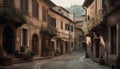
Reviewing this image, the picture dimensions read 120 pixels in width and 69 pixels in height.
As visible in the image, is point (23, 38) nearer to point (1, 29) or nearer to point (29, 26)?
point (29, 26)

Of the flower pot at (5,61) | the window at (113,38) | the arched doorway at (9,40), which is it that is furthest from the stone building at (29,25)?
the window at (113,38)

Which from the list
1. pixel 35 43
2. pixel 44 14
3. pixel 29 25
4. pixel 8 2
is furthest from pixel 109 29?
pixel 44 14

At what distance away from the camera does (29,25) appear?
97.1ft

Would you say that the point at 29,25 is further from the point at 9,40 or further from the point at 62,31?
the point at 62,31

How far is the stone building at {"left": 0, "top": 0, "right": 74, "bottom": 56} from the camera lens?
22.8 metres

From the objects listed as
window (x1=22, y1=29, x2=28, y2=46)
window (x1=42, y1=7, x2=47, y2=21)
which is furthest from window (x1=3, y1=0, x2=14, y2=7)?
window (x1=42, y1=7, x2=47, y2=21)

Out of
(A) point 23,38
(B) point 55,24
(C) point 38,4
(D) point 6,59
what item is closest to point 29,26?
(A) point 23,38

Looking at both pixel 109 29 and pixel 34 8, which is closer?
pixel 109 29

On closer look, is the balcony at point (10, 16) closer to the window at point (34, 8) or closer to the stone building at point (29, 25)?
the stone building at point (29, 25)

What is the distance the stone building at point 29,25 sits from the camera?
22.8 metres

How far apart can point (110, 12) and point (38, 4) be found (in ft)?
49.8

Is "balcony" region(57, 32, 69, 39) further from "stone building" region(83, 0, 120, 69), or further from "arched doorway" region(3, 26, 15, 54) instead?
"stone building" region(83, 0, 120, 69)

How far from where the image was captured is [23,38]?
28016mm

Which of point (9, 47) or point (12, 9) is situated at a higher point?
point (12, 9)
